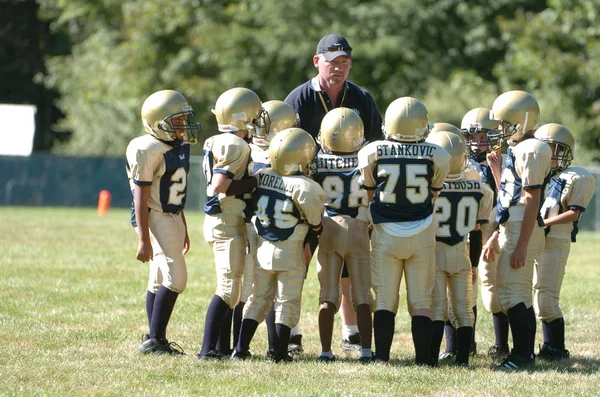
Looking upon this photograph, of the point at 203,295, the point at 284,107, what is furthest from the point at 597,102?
the point at 284,107

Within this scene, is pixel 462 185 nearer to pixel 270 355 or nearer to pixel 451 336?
pixel 451 336

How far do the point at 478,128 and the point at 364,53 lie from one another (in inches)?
→ 744

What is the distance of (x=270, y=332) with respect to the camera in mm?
6605

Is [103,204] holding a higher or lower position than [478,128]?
lower

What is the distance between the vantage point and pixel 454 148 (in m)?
6.52

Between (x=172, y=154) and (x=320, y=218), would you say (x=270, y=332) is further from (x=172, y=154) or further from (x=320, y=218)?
(x=172, y=154)

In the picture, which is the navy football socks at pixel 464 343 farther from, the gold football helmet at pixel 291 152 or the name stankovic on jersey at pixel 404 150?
the gold football helmet at pixel 291 152

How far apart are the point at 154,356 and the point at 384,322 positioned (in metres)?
1.55

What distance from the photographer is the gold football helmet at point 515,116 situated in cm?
666

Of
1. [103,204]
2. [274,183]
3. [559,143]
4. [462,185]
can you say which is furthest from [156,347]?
[103,204]

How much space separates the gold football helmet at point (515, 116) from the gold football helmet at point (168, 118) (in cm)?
209

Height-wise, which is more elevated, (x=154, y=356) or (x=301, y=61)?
(x=301, y=61)

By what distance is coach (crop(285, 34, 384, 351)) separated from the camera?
729cm

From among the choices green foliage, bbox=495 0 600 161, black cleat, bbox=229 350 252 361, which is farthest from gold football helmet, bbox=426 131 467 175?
green foliage, bbox=495 0 600 161
